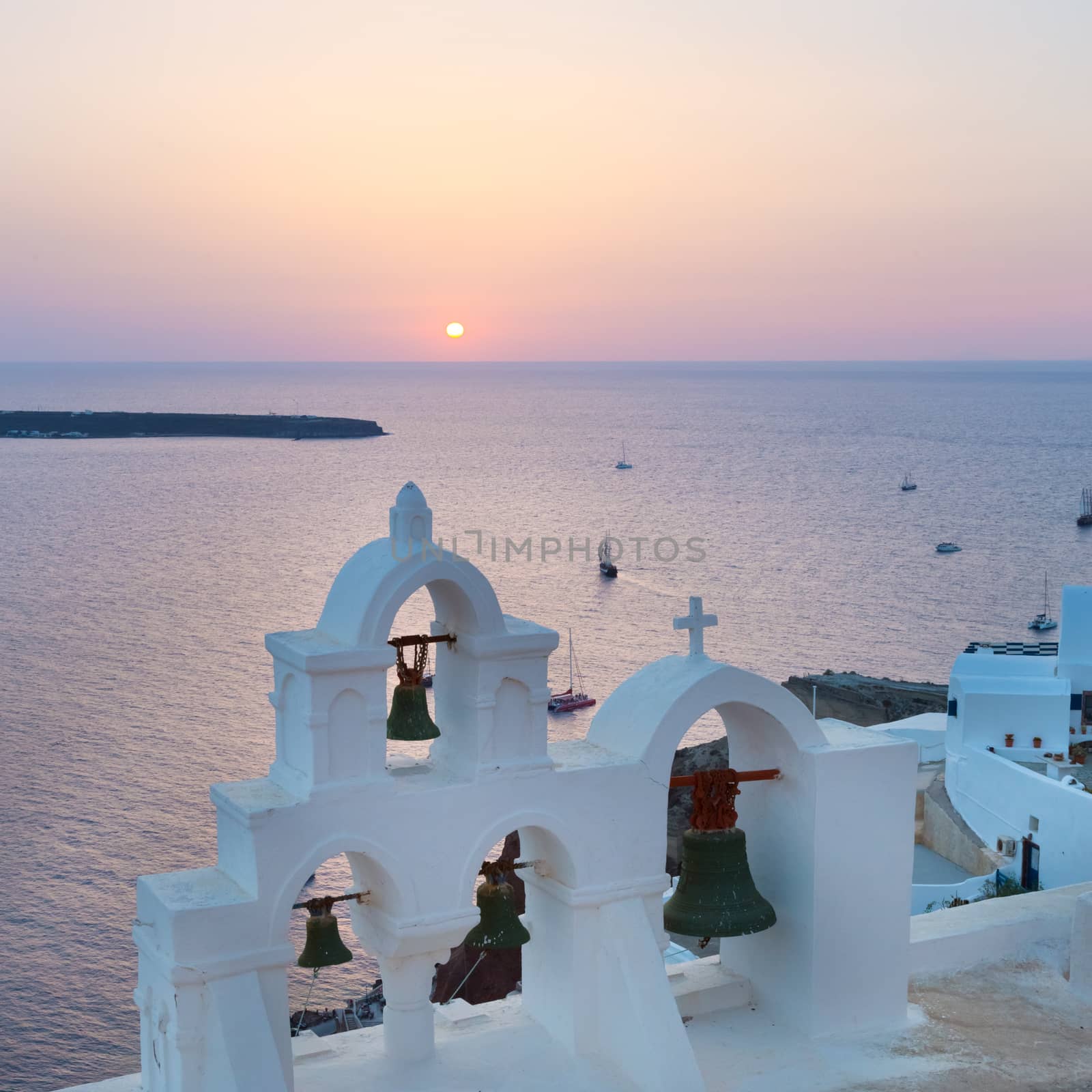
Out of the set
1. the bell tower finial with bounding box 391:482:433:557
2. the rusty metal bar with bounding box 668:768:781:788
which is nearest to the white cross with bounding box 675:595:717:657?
the rusty metal bar with bounding box 668:768:781:788

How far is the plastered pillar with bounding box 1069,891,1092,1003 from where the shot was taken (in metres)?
10.4

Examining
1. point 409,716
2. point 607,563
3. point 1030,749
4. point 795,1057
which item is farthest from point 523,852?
point 607,563

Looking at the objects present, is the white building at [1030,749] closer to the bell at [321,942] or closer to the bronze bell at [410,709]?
the bronze bell at [410,709]

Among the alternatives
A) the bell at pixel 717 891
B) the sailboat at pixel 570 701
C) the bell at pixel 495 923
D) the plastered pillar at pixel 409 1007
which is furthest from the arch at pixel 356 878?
the sailboat at pixel 570 701

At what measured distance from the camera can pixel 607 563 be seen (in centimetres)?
6531

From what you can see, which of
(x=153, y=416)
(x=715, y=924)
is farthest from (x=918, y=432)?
(x=715, y=924)

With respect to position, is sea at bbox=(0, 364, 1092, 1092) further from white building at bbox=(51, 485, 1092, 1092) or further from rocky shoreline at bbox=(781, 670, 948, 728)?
white building at bbox=(51, 485, 1092, 1092)

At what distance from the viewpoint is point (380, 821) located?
26.6ft

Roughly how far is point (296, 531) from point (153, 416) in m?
72.8

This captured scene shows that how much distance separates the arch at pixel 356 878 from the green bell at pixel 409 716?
0.85 meters

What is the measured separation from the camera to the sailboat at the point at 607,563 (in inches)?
2522

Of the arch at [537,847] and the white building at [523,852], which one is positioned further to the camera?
the arch at [537,847]

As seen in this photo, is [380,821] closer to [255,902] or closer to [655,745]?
[255,902]

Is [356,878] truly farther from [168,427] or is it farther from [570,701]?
[168,427]
